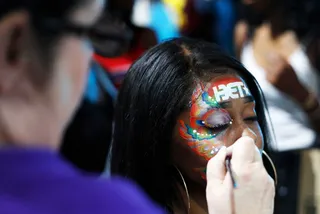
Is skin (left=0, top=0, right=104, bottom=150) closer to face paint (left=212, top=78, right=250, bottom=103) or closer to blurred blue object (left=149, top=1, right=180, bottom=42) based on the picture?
face paint (left=212, top=78, right=250, bottom=103)

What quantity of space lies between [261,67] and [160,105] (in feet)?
2.29

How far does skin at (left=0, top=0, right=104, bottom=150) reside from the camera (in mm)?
473

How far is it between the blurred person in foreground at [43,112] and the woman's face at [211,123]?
38cm

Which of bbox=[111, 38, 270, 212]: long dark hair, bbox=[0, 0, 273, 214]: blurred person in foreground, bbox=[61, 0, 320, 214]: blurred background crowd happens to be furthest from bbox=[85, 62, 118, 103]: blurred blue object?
bbox=[0, 0, 273, 214]: blurred person in foreground

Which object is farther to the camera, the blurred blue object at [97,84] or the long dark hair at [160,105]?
the blurred blue object at [97,84]

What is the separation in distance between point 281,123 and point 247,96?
0.70 m

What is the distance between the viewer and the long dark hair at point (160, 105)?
0.90m

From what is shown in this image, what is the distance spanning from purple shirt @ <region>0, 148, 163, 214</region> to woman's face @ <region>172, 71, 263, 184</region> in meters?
0.40

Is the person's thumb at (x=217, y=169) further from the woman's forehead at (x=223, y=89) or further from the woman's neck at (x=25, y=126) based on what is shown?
the woman's neck at (x=25, y=126)

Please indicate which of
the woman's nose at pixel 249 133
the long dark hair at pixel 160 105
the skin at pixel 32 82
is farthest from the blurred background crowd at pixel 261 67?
the skin at pixel 32 82

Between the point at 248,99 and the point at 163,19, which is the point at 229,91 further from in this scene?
the point at 163,19

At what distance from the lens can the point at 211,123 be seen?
87 centimetres

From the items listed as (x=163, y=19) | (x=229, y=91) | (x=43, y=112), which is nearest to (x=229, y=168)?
(x=229, y=91)

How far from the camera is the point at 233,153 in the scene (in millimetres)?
809
